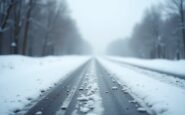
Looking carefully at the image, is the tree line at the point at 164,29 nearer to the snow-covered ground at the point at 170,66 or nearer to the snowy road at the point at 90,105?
the snow-covered ground at the point at 170,66

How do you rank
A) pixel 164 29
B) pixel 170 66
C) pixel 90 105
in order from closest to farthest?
pixel 90 105
pixel 170 66
pixel 164 29

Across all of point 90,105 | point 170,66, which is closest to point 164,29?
point 170,66

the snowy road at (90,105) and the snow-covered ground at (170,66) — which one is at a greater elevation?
the snowy road at (90,105)

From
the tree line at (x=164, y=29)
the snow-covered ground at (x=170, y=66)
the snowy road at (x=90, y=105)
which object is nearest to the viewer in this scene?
the snowy road at (x=90, y=105)

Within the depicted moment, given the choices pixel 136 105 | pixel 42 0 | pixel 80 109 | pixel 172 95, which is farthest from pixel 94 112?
pixel 42 0

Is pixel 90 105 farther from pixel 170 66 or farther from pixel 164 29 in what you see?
pixel 164 29

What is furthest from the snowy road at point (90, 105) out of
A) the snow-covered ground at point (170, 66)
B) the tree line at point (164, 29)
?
the tree line at point (164, 29)

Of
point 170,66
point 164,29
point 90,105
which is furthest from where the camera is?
point 164,29

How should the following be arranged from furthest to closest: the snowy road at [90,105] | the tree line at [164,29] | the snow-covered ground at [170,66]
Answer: the tree line at [164,29] < the snow-covered ground at [170,66] < the snowy road at [90,105]

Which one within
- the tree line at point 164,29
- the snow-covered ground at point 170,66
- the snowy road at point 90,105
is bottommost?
the snow-covered ground at point 170,66

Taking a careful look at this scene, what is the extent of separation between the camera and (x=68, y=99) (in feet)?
25.7

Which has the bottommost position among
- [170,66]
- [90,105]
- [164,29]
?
[170,66]

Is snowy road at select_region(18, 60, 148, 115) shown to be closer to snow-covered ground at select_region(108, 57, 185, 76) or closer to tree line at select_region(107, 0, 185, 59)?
snow-covered ground at select_region(108, 57, 185, 76)

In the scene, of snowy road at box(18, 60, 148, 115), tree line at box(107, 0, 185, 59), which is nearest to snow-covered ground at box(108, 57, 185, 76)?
tree line at box(107, 0, 185, 59)
